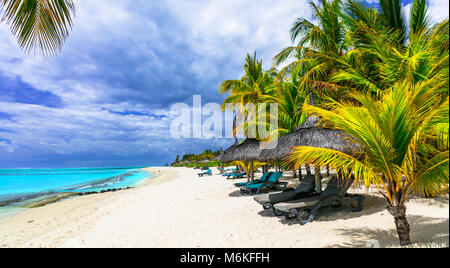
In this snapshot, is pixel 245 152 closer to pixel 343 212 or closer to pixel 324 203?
pixel 324 203

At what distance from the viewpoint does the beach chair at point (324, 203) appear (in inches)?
192

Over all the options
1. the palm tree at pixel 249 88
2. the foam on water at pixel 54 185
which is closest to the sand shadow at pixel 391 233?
the palm tree at pixel 249 88

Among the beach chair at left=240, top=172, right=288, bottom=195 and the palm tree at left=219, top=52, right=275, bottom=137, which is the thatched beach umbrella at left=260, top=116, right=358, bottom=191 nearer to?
the beach chair at left=240, top=172, right=288, bottom=195

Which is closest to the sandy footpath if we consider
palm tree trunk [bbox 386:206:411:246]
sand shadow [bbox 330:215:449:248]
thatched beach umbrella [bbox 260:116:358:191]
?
sand shadow [bbox 330:215:449:248]

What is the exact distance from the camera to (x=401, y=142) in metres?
2.82

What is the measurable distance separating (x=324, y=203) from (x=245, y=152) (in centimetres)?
486

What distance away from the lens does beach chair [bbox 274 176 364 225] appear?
4875 mm

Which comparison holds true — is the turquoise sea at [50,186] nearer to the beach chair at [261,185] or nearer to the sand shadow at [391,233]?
the beach chair at [261,185]

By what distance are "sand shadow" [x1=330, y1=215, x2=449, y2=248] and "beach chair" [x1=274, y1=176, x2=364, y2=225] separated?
93 centimetres

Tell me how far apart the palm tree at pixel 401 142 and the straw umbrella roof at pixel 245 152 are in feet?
20.4

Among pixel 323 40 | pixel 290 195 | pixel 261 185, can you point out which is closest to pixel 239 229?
pixel 290 195

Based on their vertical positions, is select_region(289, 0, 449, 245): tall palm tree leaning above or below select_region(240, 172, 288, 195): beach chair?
above

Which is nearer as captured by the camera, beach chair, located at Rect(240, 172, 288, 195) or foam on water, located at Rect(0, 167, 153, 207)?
beach chair, located at Rect(240, 172, 288, 195)
